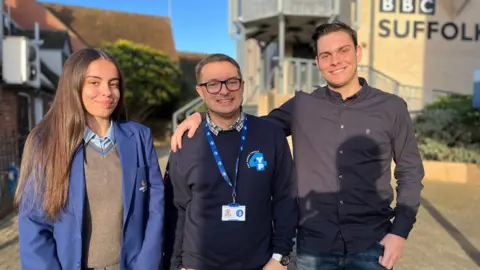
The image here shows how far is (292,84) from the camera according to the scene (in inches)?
458

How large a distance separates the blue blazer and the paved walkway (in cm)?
329

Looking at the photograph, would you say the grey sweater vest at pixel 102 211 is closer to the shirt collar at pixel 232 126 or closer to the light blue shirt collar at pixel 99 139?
the light blue shirt collar at pixel 99 139

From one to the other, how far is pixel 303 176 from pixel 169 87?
21639 mm

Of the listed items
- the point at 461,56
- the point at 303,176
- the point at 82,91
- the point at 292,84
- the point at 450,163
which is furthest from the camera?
the point at 461,56

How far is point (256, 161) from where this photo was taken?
1.94m

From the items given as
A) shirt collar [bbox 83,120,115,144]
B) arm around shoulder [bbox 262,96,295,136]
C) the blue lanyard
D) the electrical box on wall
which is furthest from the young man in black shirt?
the electrical box on wall

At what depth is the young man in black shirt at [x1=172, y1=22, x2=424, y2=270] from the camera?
2014 mm

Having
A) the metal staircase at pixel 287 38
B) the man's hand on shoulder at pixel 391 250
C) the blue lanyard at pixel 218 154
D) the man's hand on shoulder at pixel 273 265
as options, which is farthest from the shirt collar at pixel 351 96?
the metal staircase at pixel 287 38

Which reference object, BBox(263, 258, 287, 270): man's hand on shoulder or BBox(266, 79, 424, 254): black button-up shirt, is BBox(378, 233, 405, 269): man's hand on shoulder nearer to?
BBox(266, 79, 424, 254): black button-up shirt

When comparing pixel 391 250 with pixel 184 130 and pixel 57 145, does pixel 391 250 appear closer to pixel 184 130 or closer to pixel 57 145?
pixel 184 130

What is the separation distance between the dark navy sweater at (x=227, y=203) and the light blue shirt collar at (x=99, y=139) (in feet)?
1.04

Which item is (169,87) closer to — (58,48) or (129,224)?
(58,48)

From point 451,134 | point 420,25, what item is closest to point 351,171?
point 451,134

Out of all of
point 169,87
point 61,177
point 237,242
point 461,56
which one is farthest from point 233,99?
point 169,87
